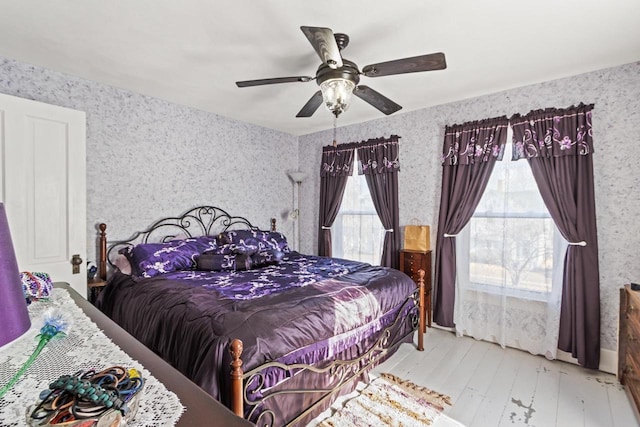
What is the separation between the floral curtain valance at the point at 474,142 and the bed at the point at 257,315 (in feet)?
4.83

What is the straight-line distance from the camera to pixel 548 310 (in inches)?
114

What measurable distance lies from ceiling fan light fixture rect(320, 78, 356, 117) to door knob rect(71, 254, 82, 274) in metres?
2.42

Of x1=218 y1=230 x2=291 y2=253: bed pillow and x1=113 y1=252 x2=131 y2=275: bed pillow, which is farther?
x1=218 y1=230 x2=291 y2=253: bed pillow

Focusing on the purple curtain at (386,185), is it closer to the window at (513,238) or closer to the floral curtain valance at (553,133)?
the window at (513,238)

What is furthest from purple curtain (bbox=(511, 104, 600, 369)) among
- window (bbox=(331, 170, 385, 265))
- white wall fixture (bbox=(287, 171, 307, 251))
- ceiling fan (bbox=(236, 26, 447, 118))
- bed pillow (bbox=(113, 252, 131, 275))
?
bed pillow (bbox=(113, 252, 131, 275))

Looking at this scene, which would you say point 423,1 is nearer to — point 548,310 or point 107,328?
point 107,328

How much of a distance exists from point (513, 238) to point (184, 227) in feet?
11.6

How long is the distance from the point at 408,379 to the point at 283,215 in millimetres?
2968

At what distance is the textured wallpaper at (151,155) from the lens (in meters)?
2.86

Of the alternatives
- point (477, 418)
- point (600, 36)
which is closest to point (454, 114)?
point (600, 36)

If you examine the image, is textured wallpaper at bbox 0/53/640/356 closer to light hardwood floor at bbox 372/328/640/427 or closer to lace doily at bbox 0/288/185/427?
light hardwood floor at bbox 372/328/640/427

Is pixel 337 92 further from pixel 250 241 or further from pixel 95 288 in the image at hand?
pixel 95 288

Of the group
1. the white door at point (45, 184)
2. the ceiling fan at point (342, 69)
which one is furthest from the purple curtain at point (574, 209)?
the white door at point (45, 184)

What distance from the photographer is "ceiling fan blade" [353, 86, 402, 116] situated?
224 cm
